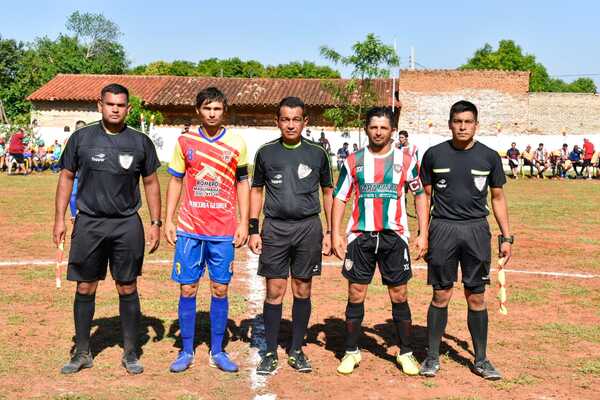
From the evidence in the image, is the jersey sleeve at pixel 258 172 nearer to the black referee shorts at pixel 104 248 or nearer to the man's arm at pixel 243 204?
the man's arm at pixel 243 204

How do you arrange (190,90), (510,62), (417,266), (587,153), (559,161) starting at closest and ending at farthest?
(417,266) → (587,153) → (559,161) → (190,90) → (510,62)

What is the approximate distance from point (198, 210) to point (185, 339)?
1147 millimetres

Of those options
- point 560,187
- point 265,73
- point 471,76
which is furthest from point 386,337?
point 265,73

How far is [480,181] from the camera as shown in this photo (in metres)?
5.64

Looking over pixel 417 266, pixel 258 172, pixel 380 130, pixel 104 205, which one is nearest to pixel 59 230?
pixel 104 205

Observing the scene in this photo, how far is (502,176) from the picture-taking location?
5668 mm

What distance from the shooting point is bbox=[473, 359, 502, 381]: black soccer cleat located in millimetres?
5641

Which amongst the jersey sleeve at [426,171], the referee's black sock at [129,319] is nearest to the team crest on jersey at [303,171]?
the jersey sleeve at [426,171]

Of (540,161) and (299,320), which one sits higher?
(540,161)

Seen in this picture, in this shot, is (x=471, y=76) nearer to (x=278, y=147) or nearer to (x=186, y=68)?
(x=278, y=147)

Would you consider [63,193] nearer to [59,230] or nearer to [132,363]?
[59,230]

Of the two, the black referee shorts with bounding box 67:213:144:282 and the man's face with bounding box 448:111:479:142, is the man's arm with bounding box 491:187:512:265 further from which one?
the black referee shorts with bounding box 67:213:144:282

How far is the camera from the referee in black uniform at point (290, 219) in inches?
227

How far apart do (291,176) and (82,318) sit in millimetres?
2153
